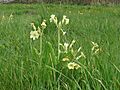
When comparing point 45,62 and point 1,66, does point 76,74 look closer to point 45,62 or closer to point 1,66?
point 45,62

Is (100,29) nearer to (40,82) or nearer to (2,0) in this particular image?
(40,82)

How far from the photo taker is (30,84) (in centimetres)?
150

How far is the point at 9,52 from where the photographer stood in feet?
7.07

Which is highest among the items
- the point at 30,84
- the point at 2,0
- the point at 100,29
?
the point at 30,84

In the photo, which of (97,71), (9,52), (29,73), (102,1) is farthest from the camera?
(102,1)

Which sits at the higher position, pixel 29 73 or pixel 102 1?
pixel 29 73

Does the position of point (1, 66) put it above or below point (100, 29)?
above

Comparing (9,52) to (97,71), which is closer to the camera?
(97,71)

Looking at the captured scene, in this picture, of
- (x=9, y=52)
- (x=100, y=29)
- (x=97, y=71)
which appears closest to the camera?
(x=97, y=71)

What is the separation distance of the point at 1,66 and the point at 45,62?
26 centimetres

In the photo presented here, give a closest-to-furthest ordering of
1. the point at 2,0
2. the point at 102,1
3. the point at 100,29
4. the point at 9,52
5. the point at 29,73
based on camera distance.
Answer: the point at 29,73
the point at 9,52
the point at 100,29
the point at 102,1
the point at 2,0

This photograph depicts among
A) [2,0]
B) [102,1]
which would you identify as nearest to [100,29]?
[102,1]

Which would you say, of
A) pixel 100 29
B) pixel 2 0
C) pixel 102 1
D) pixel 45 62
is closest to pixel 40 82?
pixel 45 62

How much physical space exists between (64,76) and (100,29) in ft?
6.85
